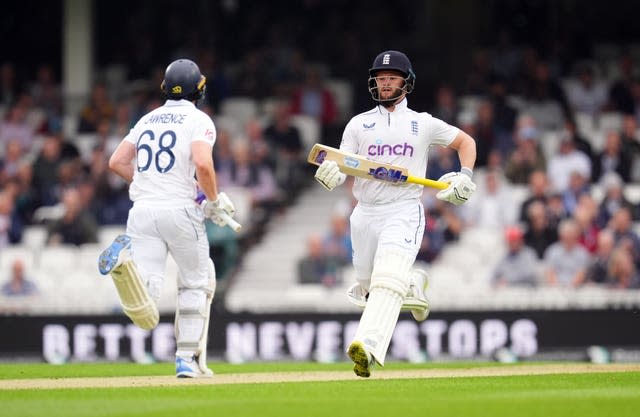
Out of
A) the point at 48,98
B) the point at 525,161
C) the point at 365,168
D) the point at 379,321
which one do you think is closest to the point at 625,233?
the point at 525,161

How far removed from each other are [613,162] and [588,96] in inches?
74.4

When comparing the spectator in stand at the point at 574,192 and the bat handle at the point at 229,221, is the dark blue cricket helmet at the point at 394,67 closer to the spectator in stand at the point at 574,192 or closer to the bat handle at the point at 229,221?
the bat handle at the point at 229,221

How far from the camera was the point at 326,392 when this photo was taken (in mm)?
9445

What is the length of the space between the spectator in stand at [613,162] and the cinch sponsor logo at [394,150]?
7.78 metres

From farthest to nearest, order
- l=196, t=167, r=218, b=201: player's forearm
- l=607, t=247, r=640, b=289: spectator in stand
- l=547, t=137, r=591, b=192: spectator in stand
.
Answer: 1. l=547, t=137, r=591, b=192: spectator in stand
2. l=607, t=247, r=640, b=289: spectator in stand
3. l=196, t=167, r=218, b=201: player's forearm

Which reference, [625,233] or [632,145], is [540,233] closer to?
[625,233]

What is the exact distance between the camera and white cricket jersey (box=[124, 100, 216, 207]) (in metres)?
10.3

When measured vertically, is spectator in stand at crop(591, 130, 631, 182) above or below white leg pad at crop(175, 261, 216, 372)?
above

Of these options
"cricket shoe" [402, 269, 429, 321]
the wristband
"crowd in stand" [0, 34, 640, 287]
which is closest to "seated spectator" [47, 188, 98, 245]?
"crowd in stand" [0, 34, 640, 287]

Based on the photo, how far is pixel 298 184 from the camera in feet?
64.5

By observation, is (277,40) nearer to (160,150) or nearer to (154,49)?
(154,49)

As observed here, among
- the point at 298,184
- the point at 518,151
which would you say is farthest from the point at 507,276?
the point at 298,184

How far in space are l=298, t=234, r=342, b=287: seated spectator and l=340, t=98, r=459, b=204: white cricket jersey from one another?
6229mm

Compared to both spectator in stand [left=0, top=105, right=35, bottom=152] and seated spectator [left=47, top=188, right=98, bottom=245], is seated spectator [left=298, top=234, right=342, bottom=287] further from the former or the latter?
spectator in stand [left=0, top=105, right=35, bottom=152]
